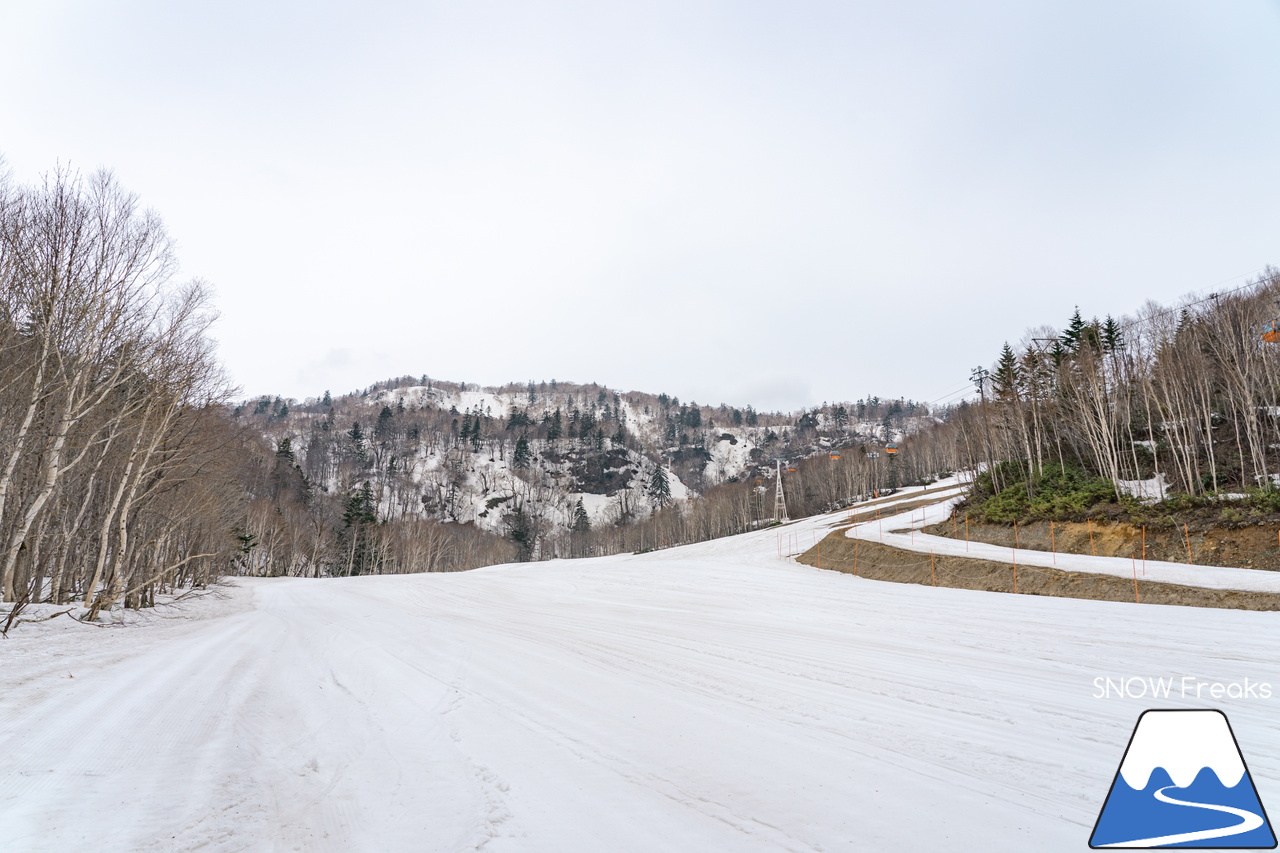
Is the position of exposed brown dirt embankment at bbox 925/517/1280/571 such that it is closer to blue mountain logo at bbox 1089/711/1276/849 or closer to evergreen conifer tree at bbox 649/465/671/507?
blue mountain logo at bbox 1089/711/1276/849

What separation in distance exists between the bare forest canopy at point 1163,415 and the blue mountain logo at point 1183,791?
2183 cm

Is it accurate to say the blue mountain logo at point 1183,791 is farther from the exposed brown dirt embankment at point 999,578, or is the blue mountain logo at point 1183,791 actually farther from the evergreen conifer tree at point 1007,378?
the evergreen conifer tree at point 1007,378

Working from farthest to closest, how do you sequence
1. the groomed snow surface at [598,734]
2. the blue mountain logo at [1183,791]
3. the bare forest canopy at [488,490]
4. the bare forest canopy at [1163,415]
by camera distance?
the bare forest canopy at [488,490], the bare forest canopy at [1163,415], the groomed snow surface at [598,734], the blue mountain logo at [1183,791]

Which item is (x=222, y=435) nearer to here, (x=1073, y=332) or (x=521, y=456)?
(x=1073, y=332)

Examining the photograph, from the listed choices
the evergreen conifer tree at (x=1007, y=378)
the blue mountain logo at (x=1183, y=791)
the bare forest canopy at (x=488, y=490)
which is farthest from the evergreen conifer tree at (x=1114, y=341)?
the blue mountain logo at (x=1183, y=791)

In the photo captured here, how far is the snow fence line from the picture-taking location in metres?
14.5

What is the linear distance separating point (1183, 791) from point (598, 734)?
13.9 ft

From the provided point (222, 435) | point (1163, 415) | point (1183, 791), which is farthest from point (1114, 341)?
point (222, 435)

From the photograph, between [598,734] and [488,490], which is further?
[488,490]

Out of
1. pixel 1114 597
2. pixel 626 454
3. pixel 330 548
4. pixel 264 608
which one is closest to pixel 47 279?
pixel 264 608

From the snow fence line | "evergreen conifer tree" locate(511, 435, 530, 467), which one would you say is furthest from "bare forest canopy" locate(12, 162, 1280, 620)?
"evergreen conifer tree" locate(511, 435, 530, 467)

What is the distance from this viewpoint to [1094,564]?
1808 cm

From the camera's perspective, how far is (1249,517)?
17109 millimetres

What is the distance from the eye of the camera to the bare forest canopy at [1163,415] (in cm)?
2291
